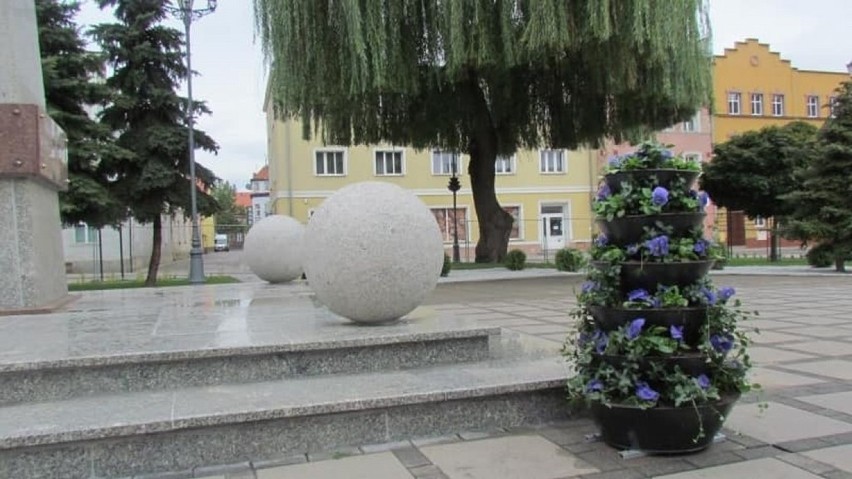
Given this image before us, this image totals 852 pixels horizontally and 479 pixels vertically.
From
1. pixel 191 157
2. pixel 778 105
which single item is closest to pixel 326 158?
pixel 191 157

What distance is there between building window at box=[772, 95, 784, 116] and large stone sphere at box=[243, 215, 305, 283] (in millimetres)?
49991

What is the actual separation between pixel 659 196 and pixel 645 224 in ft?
0.61

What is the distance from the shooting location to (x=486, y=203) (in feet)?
75.6

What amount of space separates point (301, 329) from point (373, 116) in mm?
15191

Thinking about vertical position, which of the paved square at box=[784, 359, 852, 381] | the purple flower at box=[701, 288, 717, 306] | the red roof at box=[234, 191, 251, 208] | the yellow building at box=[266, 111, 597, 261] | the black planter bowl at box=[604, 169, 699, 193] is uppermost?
the red roof at box=[234, 191, 251, 208]

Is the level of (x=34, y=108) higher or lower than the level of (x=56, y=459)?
higher

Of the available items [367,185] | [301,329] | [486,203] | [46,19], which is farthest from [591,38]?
[46,19]

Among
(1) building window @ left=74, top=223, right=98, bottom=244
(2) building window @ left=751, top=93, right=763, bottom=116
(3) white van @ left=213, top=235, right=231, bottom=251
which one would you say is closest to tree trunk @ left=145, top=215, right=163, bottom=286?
(1) building window @ left=74, top=223, right=98, bottom=244

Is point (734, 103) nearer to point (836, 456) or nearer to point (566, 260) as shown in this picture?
A: point (566, 260)

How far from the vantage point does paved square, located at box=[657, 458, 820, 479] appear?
358 cm

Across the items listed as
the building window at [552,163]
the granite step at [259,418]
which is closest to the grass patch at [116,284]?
the granite step at [259,418]

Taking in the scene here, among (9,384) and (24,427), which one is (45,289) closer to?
(9,384)

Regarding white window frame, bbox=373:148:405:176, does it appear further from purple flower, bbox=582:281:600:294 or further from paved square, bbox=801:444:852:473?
paved square, bbox=801:444:852:473

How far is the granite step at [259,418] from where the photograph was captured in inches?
148
